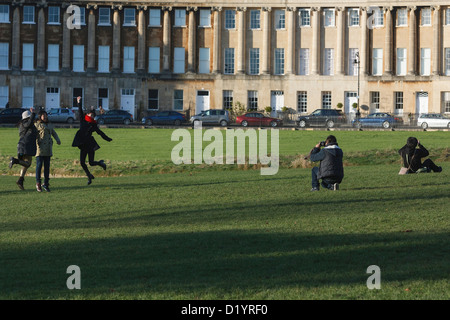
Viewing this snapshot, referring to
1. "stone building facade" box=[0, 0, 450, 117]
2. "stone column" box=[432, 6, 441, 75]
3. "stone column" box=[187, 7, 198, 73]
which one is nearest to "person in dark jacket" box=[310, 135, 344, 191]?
"stone building facade" box=[0, 0, 450, 117]

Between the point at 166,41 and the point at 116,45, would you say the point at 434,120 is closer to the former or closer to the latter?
the point at 166,41

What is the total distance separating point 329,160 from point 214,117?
66.3 metres

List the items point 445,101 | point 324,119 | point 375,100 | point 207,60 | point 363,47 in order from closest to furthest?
1. point 324,119
2. point 445,101
3. point 363,47
4. point 375,100
5. point 207,60

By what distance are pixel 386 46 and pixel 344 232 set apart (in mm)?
82414

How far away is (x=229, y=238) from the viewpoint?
1758 cm

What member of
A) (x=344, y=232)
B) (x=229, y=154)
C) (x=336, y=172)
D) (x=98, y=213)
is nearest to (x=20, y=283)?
(x=344, y=232)

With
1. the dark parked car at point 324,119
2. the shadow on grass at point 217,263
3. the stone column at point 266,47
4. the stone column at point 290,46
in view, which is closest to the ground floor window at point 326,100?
the stone column at point 290,46

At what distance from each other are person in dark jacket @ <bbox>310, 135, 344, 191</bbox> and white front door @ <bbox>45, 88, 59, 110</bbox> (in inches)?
2994

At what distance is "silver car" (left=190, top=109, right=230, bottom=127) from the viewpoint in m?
90.5

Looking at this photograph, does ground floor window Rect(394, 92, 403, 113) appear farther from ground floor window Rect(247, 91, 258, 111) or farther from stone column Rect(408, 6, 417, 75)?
ground floor window Rect(247, 91, 258, 111)

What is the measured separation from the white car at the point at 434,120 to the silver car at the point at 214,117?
1756 centimetres

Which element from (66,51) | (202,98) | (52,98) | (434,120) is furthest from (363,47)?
(52,98)

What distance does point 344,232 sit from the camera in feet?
59.6

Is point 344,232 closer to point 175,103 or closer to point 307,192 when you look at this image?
point 307,192
